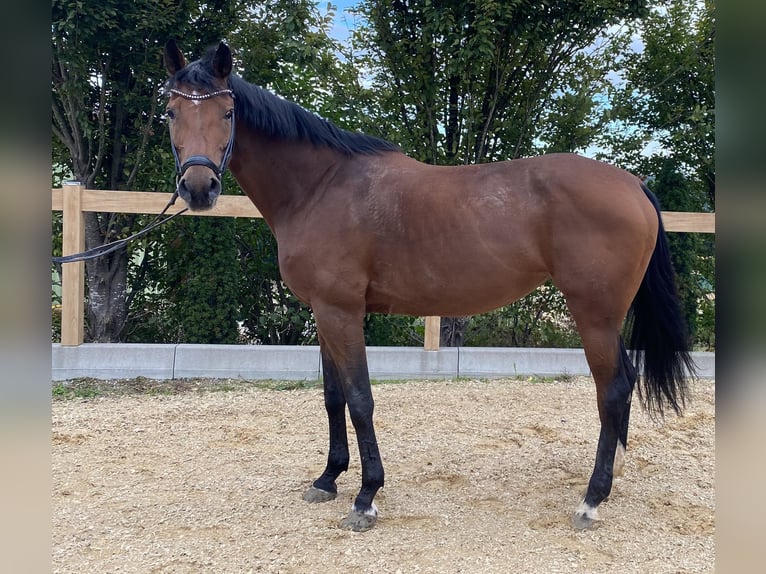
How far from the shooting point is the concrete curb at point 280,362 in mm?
4930

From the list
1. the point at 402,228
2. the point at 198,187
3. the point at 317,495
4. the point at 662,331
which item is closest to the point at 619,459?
the point at 662,331

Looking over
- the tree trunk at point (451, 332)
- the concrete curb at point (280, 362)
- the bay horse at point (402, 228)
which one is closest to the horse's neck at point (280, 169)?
the bay horse at point (402, 228)

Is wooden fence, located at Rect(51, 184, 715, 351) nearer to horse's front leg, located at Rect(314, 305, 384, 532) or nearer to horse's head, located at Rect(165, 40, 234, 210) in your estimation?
horse's head, located at Rect(165, 40, 234, 210)

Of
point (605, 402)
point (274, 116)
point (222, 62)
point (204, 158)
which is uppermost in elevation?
point (222, 62)

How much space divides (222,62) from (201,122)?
1.14ft

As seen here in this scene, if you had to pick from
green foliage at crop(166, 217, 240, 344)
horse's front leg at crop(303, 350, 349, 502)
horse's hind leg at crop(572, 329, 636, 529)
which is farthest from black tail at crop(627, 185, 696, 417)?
green foliage at crop(166, 217, 240, 344)

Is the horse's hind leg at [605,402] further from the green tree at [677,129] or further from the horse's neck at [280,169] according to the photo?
the green tree at [677,129]

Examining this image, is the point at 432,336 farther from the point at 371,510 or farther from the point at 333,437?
the point at 371,510

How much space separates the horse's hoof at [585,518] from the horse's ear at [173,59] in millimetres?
2972

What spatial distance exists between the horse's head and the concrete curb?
10.0 feet

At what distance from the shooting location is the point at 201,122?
2.34 metres

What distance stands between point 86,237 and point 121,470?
338 centimetres
